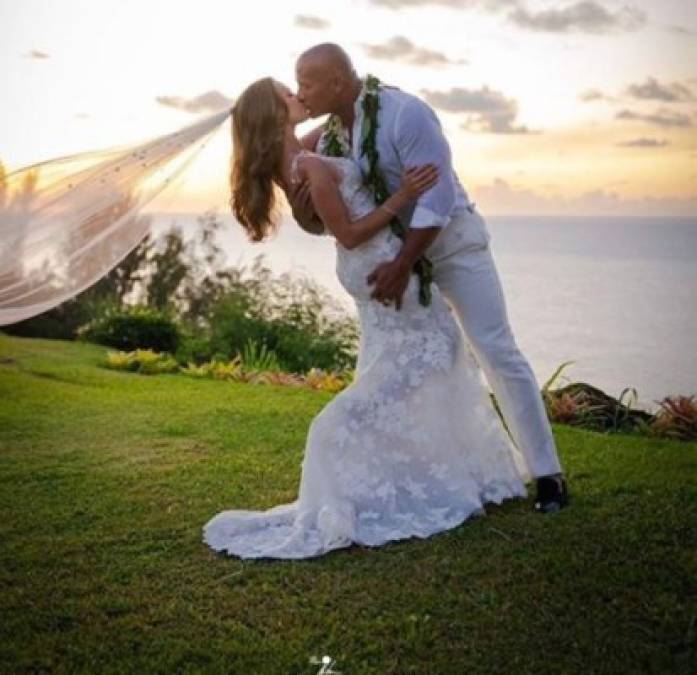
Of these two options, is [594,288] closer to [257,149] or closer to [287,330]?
[287,330]

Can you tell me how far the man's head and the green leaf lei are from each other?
10 centimetres

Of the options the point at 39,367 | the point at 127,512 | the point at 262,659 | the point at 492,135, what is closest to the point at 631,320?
the point at 492,135

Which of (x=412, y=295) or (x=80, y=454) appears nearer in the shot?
(x=412, y=295)

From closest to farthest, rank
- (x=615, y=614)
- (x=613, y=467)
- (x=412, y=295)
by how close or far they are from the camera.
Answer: (x=615, y=614) < (x=412, y=295) < (x=613, y=467)

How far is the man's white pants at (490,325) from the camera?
4371mm

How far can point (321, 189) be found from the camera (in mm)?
4047

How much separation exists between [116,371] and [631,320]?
201 inches

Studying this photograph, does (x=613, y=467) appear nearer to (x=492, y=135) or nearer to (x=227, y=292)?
(x=492, y=135)

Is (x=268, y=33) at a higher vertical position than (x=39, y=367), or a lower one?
higher

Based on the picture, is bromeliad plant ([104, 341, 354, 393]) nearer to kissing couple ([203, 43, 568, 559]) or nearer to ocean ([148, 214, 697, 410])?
ocean ([148, 214, 697, 410])

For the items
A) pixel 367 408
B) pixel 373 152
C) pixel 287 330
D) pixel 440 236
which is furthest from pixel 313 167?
pixel 287 330

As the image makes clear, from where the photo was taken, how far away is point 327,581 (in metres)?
3.71

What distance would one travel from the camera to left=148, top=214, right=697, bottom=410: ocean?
328 inches

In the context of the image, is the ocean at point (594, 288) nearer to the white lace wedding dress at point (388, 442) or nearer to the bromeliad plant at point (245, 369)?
the bromeliad plant at point (245, 369)
